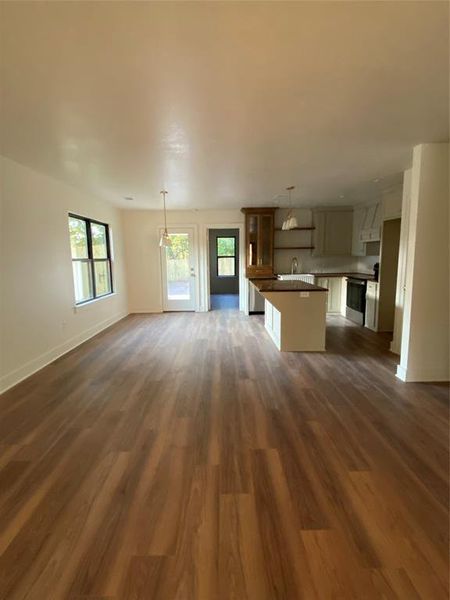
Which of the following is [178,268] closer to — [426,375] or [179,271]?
[179,271]

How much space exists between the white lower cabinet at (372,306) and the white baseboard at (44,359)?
505 centimetres

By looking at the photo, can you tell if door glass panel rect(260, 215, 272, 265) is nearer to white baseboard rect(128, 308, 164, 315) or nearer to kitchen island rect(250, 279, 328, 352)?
kitchen island rect(250, 279, 328, 352)

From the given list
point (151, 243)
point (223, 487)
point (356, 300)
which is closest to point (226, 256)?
point (151, 243)

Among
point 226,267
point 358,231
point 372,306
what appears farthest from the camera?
point 226,267

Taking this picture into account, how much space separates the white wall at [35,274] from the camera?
10.5 feet

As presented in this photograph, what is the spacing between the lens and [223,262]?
34.7ft

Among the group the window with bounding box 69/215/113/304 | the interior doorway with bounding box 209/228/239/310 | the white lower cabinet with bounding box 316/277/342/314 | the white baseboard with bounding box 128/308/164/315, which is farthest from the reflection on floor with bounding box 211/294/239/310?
the window with bounding box 69/215/113/304

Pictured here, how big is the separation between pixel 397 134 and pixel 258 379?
9.05ft

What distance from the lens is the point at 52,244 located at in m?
4.04

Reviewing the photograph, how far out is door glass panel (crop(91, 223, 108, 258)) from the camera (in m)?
5.54

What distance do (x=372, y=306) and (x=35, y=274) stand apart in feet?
17.6

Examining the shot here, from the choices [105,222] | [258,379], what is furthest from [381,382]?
[105,222]

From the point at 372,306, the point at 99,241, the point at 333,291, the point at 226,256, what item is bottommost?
the point at 372,306

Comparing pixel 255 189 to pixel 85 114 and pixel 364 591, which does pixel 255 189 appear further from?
pixel 364 591
